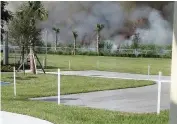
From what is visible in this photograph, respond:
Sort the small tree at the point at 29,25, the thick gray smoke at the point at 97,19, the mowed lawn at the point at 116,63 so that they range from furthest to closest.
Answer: the small tree at the point at 29,25 < the mowed lawn at the point at 116,63 < the thick gray smoke at the point at 97,19

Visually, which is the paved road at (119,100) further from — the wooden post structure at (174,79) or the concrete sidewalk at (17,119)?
the wooden post structure at (174,79)

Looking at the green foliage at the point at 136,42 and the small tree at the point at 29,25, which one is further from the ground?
the small tree at the point at 29,25

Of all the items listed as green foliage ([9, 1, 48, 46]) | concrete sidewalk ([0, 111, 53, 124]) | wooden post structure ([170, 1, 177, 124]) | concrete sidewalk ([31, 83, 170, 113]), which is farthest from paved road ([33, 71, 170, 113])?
green foliage ([9, 1, 48, 46])

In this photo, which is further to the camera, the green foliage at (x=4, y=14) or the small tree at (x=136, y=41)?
the green foliage at (x=4, y=14)

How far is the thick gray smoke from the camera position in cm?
753

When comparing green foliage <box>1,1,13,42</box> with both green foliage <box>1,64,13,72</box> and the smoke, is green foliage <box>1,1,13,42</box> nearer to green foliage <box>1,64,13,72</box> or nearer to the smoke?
green foliage <box>1,64,13,72</box>

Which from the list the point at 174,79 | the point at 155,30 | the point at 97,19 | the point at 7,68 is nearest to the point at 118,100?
the point at 155,30

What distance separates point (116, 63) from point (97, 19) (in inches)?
75.6

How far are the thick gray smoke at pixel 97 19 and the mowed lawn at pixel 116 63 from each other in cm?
69

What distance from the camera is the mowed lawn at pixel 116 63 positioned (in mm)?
8812

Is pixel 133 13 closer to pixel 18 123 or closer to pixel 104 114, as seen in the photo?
pixel 104 114

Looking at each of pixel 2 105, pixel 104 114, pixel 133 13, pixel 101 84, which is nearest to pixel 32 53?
pixel 101 84

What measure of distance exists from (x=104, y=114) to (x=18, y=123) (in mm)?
1188

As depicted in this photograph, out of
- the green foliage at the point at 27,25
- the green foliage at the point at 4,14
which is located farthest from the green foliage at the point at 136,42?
the green foliage at the point at 4,14
